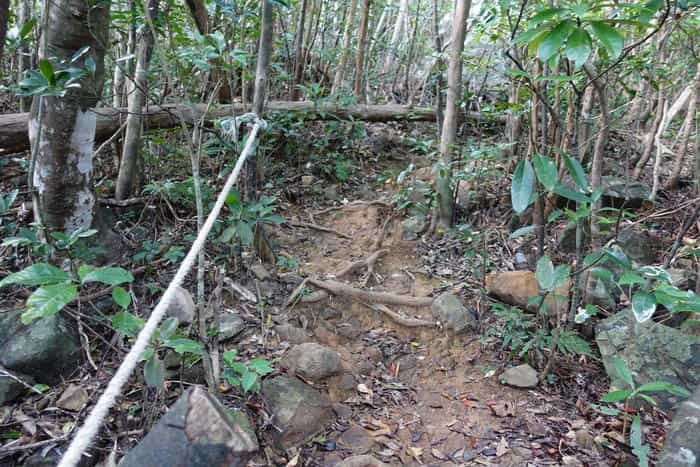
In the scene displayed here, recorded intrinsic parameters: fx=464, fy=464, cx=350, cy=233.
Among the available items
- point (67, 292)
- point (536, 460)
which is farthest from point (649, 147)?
point (67, 292)

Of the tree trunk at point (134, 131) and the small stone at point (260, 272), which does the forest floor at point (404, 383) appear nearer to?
the small stone at point (260, 272)

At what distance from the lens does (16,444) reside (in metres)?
1.96

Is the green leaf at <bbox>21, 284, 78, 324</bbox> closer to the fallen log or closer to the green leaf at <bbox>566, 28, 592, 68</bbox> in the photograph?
the fallen log

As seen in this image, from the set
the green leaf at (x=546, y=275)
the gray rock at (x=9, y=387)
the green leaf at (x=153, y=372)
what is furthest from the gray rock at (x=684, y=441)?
the gray rock at (x=9, y=387)

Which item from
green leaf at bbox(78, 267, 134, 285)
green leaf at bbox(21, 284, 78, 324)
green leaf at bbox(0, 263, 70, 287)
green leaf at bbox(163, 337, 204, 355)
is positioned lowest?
green leaf at bbox(163, 337, 204, 355)

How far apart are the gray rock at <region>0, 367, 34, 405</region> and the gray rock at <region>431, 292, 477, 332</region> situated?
7.95 feet

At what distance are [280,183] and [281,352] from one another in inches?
102

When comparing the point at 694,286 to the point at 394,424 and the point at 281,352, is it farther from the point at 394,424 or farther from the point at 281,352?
the point at 281,352

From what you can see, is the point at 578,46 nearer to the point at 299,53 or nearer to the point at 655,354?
the point at 655,354

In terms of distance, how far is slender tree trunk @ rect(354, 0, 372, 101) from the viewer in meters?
6.12

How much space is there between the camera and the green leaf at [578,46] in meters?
1.63

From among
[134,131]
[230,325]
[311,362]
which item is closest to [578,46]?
[311,362]

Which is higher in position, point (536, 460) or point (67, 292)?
point (67, 292)

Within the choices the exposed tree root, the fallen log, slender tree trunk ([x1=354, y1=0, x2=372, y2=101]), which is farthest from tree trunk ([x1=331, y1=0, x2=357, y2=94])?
the exposed tree root
